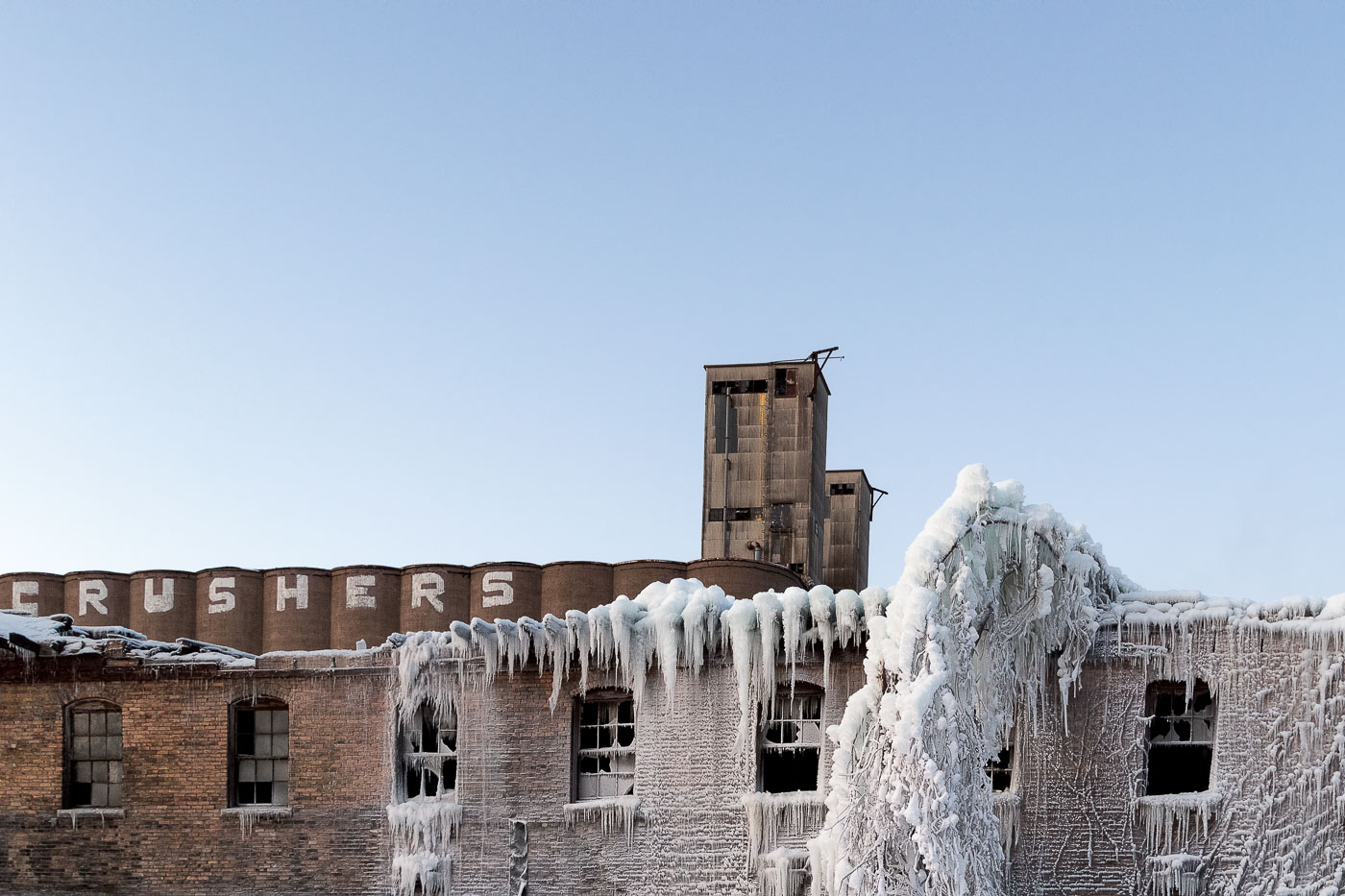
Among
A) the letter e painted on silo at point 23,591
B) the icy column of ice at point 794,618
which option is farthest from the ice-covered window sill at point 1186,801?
the letter e painted on silo at point 23,591

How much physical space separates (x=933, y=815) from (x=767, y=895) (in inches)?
139

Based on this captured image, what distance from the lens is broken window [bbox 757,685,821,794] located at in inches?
727

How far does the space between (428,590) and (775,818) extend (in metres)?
21.7

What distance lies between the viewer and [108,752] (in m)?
20.3

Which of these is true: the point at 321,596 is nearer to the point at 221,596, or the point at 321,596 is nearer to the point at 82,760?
the point at 221,596

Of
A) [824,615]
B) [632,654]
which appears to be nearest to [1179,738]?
[824,615]

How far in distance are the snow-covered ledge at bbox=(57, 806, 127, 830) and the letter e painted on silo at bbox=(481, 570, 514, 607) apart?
1809cm

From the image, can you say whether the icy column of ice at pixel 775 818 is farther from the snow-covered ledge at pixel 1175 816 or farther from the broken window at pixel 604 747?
the snow-covered ledge at pixel 1175 816

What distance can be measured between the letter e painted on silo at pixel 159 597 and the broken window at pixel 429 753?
2348 cm

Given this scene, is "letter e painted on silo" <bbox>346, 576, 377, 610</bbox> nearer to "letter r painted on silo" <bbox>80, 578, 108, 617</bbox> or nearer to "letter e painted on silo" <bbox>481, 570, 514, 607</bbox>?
"letter e painted on silo" <bbox>481, 570, 514, 607</bbox>

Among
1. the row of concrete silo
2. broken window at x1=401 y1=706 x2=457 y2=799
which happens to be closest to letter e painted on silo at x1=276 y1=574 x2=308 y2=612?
the row of concrete silo

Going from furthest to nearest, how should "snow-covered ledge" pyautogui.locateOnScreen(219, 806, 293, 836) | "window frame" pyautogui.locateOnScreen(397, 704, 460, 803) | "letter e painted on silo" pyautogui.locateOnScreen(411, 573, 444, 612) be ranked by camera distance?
"letter e painted on silo" pyautogui.locateOnScreen(411, 573, 444, 612) → "snow-covered ledge" pyautogui.locateOnScreen(219, 806, 293, 836) → "window frame" pyautogui.locateOnScreen(397, 704, 460, 803)

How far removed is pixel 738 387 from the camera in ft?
122

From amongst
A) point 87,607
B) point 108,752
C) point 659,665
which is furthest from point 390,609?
point 659,665
